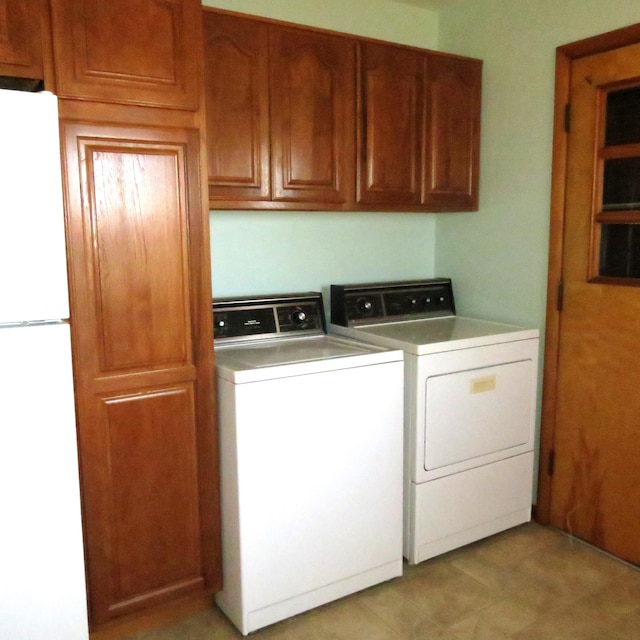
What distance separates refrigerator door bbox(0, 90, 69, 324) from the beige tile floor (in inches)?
50.6

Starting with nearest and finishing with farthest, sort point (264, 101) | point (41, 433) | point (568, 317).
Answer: point (41, 433), point (264, 101), point (568, 317)

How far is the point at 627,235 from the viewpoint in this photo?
243 cm

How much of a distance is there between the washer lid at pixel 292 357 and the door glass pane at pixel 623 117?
1.25 meters

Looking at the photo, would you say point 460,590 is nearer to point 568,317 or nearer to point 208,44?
point 568,317

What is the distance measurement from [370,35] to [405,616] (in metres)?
2.55

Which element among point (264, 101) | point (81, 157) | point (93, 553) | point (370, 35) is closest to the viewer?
point (81, 157)

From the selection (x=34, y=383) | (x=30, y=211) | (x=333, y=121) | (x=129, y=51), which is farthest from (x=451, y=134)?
(x=34, y=383)

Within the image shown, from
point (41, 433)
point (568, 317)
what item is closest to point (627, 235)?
point (568, 317)

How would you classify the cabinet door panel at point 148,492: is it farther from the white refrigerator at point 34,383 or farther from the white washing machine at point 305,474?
the white refrigerator at point 34,383

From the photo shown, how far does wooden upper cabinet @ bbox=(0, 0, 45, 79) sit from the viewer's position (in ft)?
5.33

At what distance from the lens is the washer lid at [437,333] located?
240cm

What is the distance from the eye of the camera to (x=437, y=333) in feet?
8.60

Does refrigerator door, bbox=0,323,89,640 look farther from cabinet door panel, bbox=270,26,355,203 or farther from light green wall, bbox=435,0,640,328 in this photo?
light green wall, bbox=435,0,640,328

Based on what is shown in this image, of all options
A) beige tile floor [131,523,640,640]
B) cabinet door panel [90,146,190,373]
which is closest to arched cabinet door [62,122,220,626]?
cabinet door panel [90,146,190,373]
